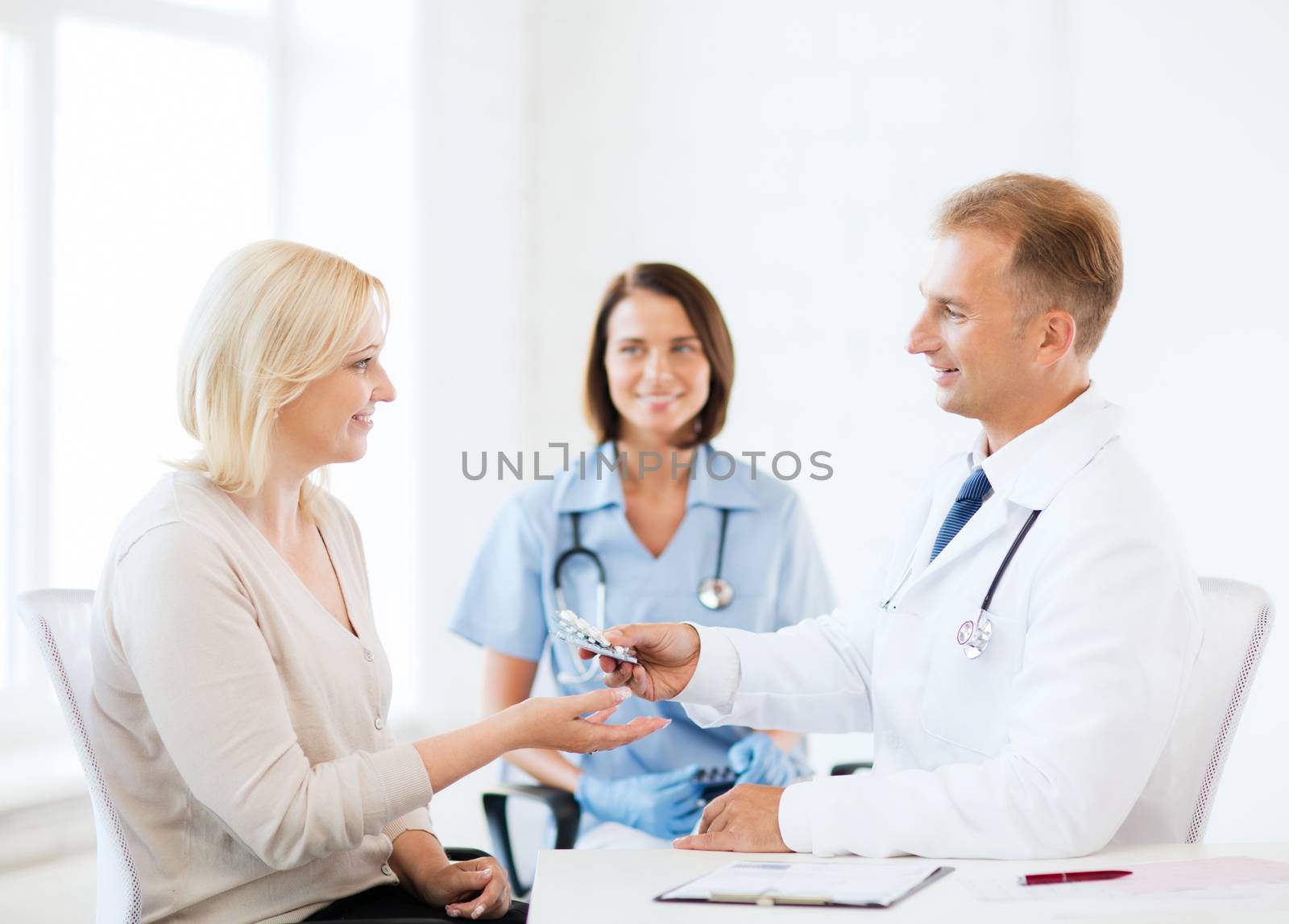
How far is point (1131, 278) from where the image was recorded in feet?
8.44

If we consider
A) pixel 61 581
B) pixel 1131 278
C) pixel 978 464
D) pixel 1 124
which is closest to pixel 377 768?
pixel 978 464

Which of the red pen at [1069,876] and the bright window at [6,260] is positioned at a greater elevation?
the bright window at [6,260]

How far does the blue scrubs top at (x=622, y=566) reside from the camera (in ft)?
7.30

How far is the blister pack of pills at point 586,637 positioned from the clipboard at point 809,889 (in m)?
0.34

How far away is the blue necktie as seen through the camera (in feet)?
5.15

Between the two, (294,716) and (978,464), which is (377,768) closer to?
(294,716)

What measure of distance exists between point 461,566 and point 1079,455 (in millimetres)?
2057

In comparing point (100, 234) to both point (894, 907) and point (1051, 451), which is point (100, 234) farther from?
point (894, 907)

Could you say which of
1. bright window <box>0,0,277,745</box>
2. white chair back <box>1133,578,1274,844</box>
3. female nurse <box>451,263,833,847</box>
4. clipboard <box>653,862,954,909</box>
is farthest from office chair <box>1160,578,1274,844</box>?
bright window <box>0,0,277,745</box>

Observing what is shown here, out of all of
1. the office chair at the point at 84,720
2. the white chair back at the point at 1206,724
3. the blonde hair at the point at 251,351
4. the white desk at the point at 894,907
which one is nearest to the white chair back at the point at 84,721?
the office chair at the point at 84,720

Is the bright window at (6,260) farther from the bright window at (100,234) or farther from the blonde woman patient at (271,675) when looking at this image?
the blonde woman patient at (271,675)

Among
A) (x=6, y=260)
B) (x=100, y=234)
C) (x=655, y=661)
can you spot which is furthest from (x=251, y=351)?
(x=100, y=234)

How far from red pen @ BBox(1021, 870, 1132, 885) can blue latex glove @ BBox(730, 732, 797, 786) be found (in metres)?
0.85

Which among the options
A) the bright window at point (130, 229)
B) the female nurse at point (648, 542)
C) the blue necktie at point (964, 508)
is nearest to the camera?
the blue necktie at point (964, 508)
